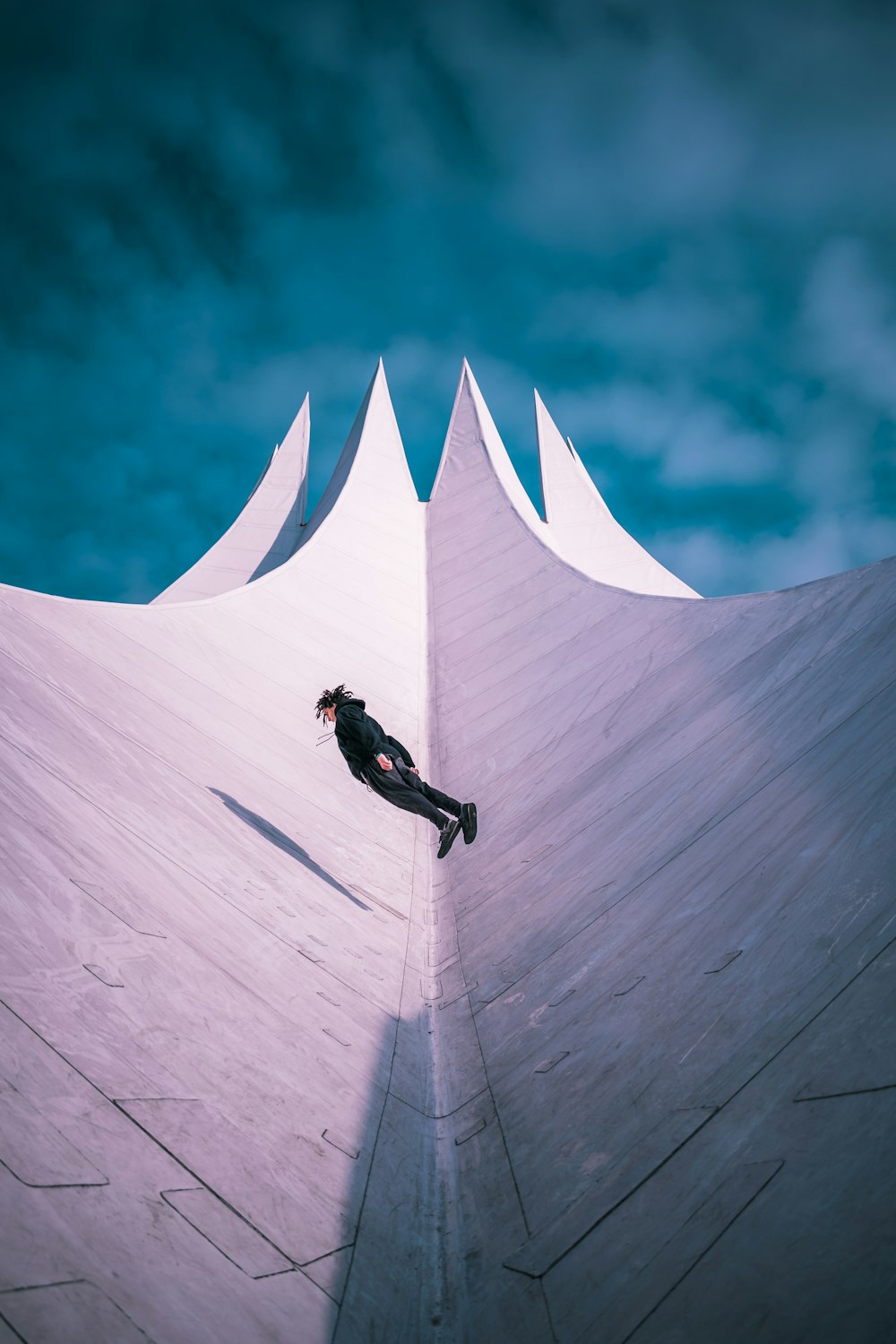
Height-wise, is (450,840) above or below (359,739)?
below

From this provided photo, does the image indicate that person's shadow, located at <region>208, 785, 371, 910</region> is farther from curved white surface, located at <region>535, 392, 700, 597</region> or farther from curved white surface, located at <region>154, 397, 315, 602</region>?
curved white surface, located at <region>535, 392, 700, 597</region>

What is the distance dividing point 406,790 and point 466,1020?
1.34 meters

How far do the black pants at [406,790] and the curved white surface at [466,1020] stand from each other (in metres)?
0.43

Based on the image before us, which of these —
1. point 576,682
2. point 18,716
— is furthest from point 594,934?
point 576,682

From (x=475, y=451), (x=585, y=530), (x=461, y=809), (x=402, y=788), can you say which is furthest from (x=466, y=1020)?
(x=585, y=530)

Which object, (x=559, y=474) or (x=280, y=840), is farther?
(x=559, y=474)

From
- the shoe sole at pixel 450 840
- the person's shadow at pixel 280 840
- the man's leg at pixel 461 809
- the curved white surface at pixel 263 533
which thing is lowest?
the person's shadow at pixel 280 840

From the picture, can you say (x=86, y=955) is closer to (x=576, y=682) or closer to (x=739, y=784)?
(x=739, y=784)

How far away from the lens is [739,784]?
284 centimetres

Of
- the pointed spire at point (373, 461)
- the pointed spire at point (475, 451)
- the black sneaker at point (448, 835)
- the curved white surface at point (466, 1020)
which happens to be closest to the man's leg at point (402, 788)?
the black sneaker at point (448, 835)

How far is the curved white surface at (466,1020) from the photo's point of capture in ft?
3.80

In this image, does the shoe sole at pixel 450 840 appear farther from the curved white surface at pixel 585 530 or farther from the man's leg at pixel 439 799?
the curved white surface at pixel 585 530

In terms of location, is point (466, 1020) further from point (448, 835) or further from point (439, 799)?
point (439, 799)

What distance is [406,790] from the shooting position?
3.69m
